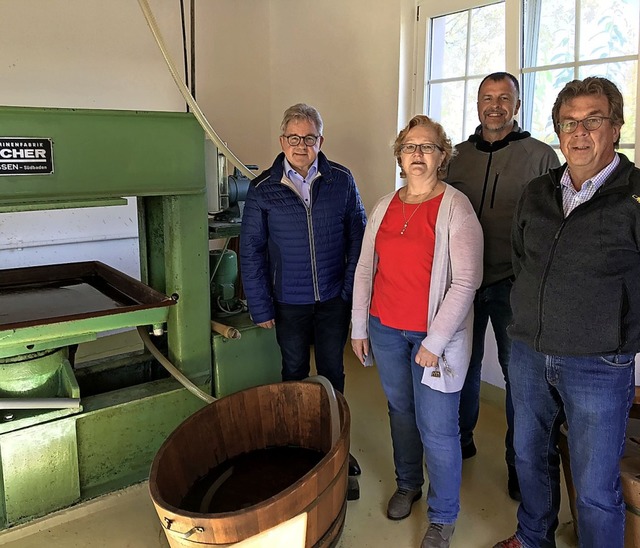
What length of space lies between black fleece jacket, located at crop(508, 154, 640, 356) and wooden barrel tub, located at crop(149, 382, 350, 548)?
27.8 inches

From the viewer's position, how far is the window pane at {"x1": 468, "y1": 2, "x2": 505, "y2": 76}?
8.94 feet

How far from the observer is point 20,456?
1.97 meters

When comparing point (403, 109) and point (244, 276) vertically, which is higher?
point (403, 109)

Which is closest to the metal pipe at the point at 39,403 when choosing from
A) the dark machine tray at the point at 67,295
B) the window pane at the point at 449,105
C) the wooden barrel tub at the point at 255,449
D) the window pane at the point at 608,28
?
the dark machine tray at the point at 67,295

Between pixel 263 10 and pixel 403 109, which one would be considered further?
pixel 263 10

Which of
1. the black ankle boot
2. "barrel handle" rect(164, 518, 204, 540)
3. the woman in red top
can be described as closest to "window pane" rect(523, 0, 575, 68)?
the woman in red top

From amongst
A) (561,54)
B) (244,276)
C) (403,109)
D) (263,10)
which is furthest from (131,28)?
(561,54)

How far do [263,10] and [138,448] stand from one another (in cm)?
297

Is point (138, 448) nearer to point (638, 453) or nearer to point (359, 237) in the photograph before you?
point (359, 237)

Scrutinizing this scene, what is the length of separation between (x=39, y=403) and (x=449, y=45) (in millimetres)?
2466

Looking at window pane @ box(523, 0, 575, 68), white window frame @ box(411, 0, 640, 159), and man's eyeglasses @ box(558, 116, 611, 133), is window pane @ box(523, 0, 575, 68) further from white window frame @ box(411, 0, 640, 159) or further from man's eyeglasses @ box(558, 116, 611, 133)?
man's eyeglasses @ box(558, 116, 611, 133)

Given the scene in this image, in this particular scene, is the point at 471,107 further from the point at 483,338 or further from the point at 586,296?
the point at 586,296

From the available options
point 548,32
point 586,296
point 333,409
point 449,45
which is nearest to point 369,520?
point 333,409

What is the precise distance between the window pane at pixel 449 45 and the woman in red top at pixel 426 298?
4.42 ft
